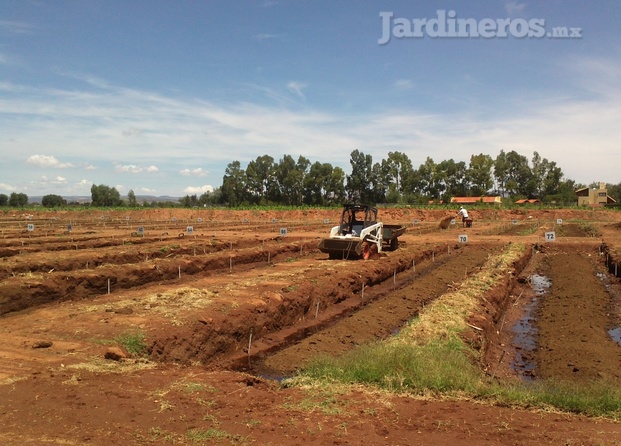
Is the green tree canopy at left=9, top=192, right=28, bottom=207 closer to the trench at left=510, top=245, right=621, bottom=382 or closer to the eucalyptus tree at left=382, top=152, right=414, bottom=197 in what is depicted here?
the eucalyptus tree at left=382, top=152, right=414, bottom=197

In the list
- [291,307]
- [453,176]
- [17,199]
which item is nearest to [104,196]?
[17,199]

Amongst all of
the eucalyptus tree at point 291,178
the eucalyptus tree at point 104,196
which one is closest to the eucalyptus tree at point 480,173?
the eucalyptus tree at point 291,178

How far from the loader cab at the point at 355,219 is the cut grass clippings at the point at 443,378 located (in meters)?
10.6

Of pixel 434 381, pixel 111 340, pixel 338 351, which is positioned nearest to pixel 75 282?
pixel 111 340

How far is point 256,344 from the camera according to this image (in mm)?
10383

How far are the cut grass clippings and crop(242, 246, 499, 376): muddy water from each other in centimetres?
124

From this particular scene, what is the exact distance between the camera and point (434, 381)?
21.6 feet

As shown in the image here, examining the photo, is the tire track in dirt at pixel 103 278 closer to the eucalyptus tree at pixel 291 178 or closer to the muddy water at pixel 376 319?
the muddy water at pixel 376 319

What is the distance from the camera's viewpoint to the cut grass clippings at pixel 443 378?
19.4 ft

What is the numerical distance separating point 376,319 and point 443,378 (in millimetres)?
5365

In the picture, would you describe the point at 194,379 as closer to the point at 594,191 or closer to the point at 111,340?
the point at 111,340

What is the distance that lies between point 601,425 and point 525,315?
29.1 feet

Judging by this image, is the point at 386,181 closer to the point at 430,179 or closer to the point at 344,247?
the point at 430,179

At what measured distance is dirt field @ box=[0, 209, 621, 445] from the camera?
16.6 ft
